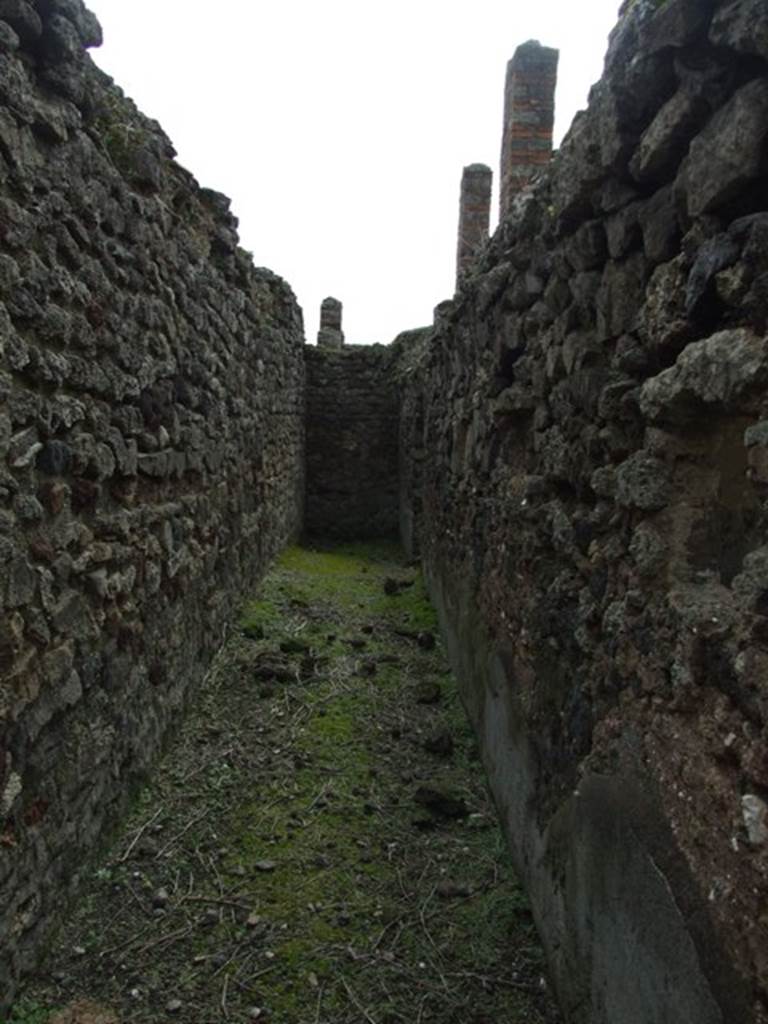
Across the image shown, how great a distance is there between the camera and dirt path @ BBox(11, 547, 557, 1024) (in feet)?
8.45

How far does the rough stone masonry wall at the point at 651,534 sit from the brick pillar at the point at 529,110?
3.04 meters

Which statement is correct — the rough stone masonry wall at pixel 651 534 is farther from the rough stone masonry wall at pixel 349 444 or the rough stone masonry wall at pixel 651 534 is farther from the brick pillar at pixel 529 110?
the rough stone masonry wall at pixel 349 444

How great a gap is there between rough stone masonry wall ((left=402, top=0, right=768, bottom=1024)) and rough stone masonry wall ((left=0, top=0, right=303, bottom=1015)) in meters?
1.71

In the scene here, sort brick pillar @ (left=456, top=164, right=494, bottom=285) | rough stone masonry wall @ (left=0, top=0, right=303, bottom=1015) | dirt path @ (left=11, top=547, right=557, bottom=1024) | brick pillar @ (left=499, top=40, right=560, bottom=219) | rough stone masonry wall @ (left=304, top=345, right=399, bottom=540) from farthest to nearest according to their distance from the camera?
rough stone masonry wall @ (left=304, top=345, right=399, bottom=540)
brick pillar @ (left=456, top=164, right=494, bottom=285)
brick pillar @ (left=499, top=40, right=560, bottom=219)
dirt path @ (left=11, top=547, right=557, bottom=1024)
rough stone masonry wall @ (left=0, top=0, right=303, bottom=1015)

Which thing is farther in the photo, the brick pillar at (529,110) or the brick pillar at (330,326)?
the brick pillar at (330,326)

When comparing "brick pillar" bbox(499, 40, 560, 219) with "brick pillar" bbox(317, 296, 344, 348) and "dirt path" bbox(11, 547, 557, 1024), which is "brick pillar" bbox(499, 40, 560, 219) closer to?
"dirt path" bbox(11, 547, 557, 1024)

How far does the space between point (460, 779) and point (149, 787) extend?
61.0 inches

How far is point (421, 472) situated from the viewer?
8266 millimetres

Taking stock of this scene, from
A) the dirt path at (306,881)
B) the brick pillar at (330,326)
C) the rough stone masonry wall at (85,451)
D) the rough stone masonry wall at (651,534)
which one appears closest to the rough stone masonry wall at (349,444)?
the brick pillar at (330,326)

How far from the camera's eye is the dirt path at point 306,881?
2.57 meters

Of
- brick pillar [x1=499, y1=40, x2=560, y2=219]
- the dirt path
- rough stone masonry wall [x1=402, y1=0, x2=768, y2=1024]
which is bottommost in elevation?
the dirt path

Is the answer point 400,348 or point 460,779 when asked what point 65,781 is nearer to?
point 460,779

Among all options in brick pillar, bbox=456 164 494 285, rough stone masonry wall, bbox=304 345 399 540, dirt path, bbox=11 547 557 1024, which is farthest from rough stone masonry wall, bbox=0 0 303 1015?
rough stone masonry wall, bbox=304 345 399 540

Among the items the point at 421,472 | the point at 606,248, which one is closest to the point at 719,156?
the point at 606,248
